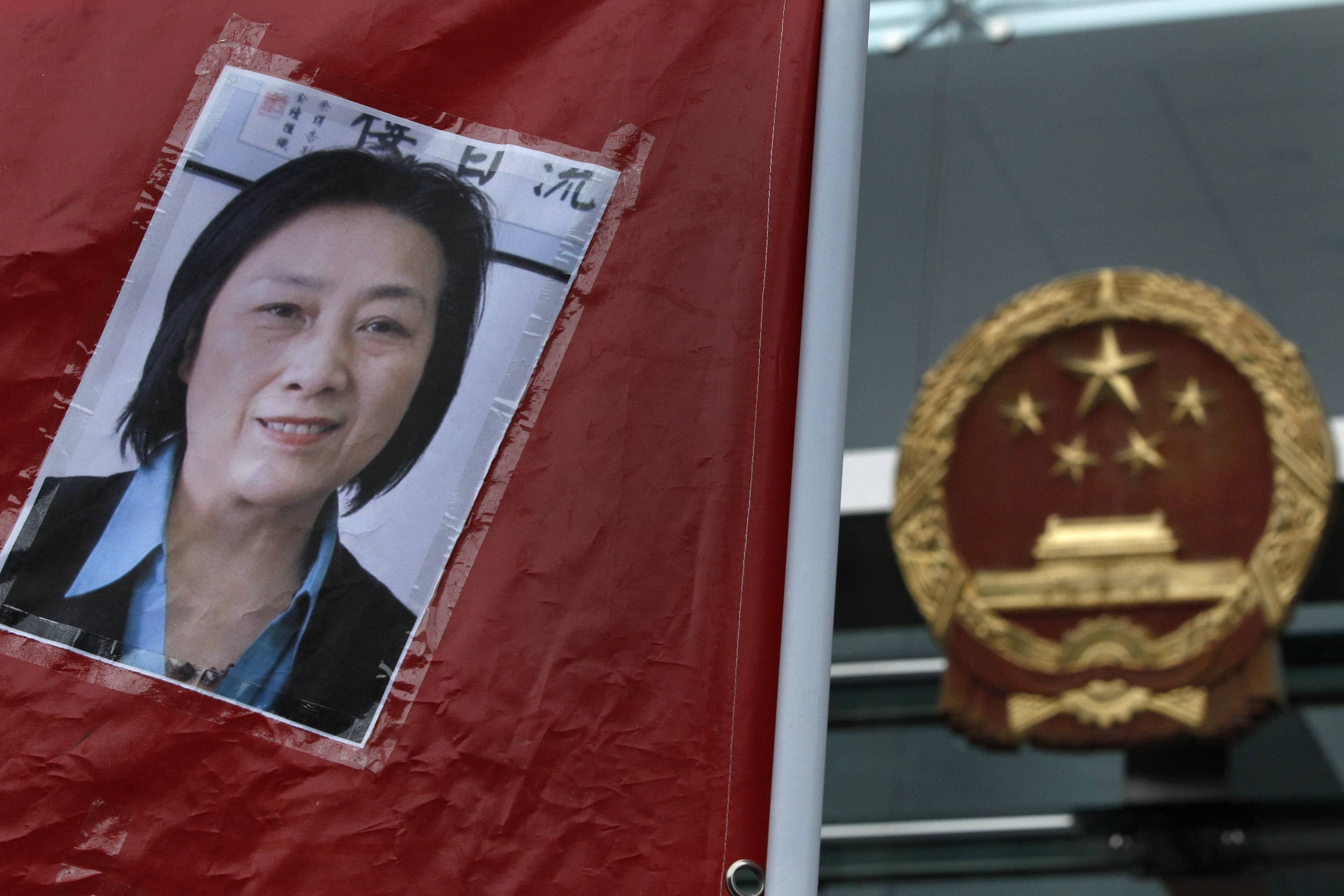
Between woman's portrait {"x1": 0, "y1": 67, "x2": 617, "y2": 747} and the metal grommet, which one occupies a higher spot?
woman's portrait {"x1": 0, "y1": 67, "x2": 617, "y2": 747}

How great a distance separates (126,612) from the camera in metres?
0.74

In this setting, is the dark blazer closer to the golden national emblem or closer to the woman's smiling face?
the woman's smiling face

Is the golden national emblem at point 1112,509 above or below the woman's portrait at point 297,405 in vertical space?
above

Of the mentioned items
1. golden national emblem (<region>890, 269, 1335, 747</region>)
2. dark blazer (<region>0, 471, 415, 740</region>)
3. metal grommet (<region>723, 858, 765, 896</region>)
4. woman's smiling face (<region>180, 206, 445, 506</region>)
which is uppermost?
golden national emblem (<region>890, 269, 1335, 747</region>)

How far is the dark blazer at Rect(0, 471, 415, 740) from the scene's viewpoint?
71cm

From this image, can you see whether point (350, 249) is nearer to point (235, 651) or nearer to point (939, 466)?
point (235, 651)

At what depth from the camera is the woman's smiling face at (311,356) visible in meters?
0.75

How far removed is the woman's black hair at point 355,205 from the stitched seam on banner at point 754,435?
123 millimetres

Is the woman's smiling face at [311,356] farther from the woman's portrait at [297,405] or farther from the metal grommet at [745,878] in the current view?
the metal grommet at [745,878]

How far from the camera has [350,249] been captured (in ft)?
2.55

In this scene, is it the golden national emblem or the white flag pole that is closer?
the white flag pole

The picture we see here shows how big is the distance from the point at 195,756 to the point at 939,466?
8.61 ft

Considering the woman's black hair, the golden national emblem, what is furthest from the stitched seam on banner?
the golden national emblem

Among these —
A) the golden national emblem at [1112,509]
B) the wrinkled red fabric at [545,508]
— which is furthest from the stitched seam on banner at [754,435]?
the golden national emblem at [1112,509]
